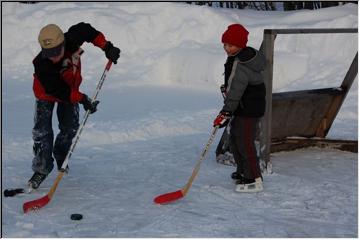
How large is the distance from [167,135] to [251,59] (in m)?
2.86

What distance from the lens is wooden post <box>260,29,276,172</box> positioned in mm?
5492

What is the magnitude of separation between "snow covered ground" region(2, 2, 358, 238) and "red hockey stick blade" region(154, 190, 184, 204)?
0.22ft

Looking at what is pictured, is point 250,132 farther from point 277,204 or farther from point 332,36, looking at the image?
point 332,36

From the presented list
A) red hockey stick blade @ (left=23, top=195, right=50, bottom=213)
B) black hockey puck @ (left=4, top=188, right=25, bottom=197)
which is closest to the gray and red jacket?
red hockey stick blade @ (left=23, top=195, right=50, bottom=213)

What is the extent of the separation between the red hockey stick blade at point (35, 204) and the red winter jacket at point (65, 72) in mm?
776

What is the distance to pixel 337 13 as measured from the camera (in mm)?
13398

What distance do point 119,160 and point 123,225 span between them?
200 centimetres

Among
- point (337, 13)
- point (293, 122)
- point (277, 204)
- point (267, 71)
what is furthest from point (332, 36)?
point (277, 204)

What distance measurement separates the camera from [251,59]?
486 centimetres

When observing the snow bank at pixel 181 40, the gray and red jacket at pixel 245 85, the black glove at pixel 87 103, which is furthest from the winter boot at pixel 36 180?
the snow bank at pixel 181 40

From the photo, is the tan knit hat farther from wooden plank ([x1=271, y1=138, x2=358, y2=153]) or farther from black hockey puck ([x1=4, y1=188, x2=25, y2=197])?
wooden plank ([x1=271, y1=138, x2=358, y2=153])

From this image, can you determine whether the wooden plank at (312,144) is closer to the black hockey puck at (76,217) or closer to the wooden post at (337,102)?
the wooden post at (337,102)

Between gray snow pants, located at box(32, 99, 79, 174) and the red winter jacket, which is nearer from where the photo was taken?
the red winter jacket

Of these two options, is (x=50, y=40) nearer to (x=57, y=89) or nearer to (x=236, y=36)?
(x=57, y=89)
